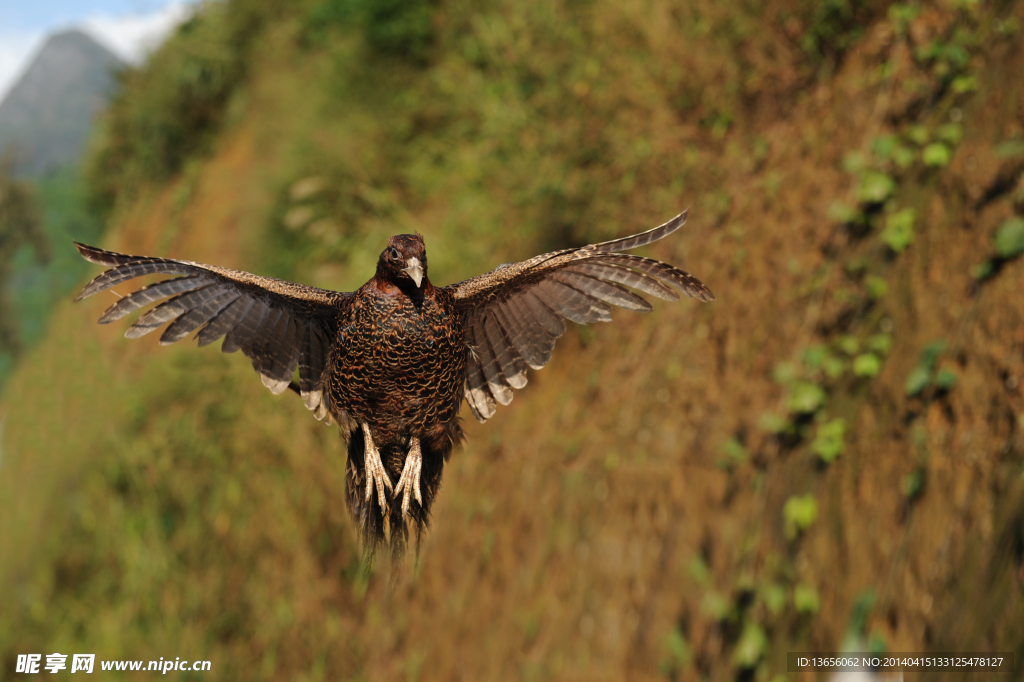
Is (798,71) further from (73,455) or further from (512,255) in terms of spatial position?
(73,455)

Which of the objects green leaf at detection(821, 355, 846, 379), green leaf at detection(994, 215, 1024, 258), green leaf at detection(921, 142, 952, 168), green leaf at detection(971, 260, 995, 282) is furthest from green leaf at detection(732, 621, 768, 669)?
green leaf at detection(921, 142, 952, 168)

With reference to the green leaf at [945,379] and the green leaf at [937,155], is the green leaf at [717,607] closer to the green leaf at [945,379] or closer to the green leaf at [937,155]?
the green leaf at [945,379]

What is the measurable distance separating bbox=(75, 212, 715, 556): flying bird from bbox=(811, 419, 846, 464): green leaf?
139 inches

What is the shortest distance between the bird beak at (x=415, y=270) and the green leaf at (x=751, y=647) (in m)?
4.31

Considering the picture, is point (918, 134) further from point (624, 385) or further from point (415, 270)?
point (415, 270)

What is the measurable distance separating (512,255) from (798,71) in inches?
107

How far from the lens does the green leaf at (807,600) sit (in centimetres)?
438

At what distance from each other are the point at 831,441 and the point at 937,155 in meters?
1.87

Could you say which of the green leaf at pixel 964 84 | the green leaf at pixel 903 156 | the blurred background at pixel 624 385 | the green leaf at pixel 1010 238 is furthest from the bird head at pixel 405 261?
the green leaf at pixel 964 84

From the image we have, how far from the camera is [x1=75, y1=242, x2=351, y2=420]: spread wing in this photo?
136cm

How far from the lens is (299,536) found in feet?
21.1

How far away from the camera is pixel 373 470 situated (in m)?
1.23

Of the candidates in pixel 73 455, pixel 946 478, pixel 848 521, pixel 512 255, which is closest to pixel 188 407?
pixel 73 455

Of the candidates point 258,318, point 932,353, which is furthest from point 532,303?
point 932,353
